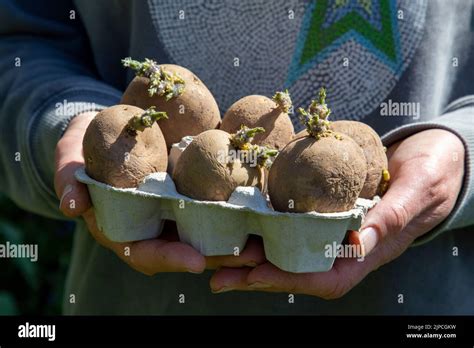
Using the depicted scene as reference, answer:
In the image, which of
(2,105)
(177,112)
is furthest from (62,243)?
(177,112)

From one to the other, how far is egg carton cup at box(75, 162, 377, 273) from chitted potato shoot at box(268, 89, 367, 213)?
17 mm

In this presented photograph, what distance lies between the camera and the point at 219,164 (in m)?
1.24

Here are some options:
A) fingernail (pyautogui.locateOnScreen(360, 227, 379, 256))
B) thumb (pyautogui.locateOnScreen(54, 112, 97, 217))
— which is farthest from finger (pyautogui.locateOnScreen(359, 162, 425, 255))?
thumb (pyautogui.locateOnScreen(54, 112, 97, 217))

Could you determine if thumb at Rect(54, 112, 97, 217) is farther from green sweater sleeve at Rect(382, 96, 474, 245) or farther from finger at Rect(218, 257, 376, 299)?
green sweater sleeve at Rect(382, 96, 474, 245)

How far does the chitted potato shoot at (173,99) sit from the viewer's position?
135 centimetres

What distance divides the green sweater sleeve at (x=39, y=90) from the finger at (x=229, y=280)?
1.66ft

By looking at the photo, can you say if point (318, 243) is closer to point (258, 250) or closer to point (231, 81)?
point (258, 250)

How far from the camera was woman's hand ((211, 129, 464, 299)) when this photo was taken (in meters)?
1.29

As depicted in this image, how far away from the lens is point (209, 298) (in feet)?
5.24

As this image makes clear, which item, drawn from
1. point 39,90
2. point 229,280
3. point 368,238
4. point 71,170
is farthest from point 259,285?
point 39,90

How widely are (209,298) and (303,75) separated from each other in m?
0.48

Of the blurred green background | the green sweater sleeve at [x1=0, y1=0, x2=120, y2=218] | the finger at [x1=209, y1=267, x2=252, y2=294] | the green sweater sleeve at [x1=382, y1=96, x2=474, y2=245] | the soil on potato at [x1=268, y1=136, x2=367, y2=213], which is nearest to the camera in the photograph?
Answer: the soil on potato at [x1=268, y1=136, x2=367, y2=213]

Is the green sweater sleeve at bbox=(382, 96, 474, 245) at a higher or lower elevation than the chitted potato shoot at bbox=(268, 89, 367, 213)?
lower

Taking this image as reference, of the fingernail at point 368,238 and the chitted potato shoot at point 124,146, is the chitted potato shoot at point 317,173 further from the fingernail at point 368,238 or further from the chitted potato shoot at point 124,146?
the chitted potato shoot at point 124,146
